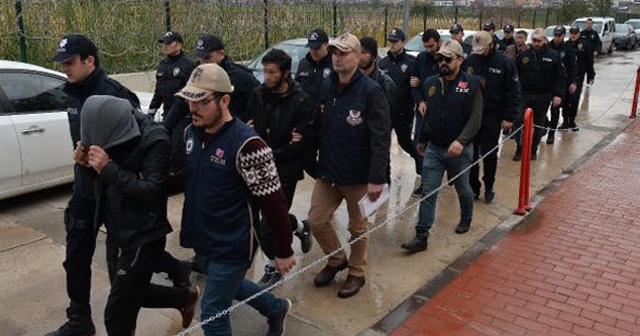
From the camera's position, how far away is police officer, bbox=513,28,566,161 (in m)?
8.37

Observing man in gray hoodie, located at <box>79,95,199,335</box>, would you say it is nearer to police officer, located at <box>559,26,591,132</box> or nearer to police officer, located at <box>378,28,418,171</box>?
police officer, located at <box>378,28,418,171</box>

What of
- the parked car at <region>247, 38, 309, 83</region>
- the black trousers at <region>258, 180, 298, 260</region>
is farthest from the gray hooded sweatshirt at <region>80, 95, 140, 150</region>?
the parked car at <region>247, 38, 309, 83</region>

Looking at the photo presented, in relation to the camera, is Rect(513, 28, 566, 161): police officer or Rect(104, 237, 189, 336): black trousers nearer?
Rect(104, 237, 189, 336): black trousers

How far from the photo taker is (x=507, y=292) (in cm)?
471

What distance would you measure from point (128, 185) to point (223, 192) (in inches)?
17.8

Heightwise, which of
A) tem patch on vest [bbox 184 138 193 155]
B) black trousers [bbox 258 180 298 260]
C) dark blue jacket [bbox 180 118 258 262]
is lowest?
black trousers [bbox 258 180 298 260]

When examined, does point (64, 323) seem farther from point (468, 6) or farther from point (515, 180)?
point (468, 6)

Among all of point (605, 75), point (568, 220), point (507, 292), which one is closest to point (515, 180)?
point (568, 220)

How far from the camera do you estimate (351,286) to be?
4559mm

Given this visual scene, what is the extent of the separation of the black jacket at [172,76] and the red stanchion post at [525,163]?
10.9 ft

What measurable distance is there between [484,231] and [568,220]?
1012mm

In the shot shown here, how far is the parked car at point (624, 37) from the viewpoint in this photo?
1244 inches

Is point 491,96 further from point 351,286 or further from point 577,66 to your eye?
point 577,66

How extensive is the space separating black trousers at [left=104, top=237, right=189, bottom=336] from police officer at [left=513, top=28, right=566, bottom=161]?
21.2 feet
